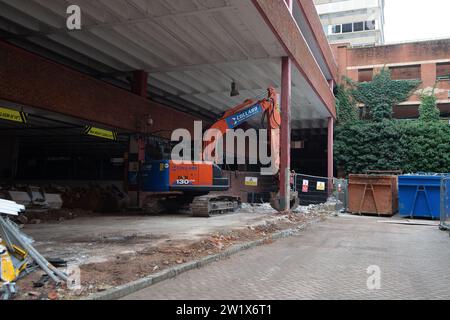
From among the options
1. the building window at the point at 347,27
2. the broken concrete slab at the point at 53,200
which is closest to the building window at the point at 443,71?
the broken concrete slab at the point at 53,200

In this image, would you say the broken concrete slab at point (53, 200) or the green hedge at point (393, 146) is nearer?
the broken concrete slab at point (53, 200)

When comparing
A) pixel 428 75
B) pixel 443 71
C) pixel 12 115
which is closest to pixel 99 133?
pixel 12 115

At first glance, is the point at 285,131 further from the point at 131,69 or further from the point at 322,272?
the point at 322,272

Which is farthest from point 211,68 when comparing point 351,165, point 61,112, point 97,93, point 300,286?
point 351,165

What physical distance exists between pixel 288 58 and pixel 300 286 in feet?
40.7

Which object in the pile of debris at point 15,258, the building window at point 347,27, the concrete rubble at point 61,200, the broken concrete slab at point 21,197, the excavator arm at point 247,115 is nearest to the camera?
the pile of debris at point 15,258

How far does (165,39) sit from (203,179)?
5354 millimetres

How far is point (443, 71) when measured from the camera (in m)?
→ 35.5

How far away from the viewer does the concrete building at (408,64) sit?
1390 inches

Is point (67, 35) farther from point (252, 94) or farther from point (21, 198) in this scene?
point (252, 94)

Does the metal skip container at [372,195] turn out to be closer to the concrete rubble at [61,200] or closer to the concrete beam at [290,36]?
the concrete beam at [290,36]

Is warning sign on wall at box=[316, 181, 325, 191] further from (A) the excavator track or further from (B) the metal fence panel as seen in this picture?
(B) the metal fence panel

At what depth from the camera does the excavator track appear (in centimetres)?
1476

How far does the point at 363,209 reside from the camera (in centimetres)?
1878
